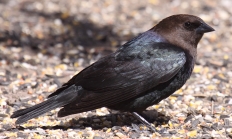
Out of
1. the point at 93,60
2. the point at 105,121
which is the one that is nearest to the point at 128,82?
the point at 105,121

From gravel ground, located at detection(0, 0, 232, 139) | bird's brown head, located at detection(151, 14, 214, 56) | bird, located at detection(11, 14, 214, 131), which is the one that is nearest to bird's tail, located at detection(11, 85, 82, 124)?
bird, located at detection(11, 14, 214, 131)

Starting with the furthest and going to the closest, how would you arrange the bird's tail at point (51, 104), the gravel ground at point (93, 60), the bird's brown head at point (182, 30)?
1. the bird's brown head at point (182, 30)
2. the gravel ground at point (93, 60)
3. the bird's tail at point (51, 104)

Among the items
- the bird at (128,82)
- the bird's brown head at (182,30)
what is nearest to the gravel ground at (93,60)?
the bird at (128,82)

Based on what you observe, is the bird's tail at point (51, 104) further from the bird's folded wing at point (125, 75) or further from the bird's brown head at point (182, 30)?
the bird's brown head at point (182, 30)

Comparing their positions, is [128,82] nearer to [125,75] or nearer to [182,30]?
[125,75]

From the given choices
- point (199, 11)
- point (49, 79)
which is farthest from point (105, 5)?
point (49, 79)

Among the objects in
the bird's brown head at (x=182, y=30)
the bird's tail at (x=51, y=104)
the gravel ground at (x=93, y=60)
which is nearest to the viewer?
the bird's tail at (x=51, y=104)

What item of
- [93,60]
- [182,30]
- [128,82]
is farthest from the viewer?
[93,60]
